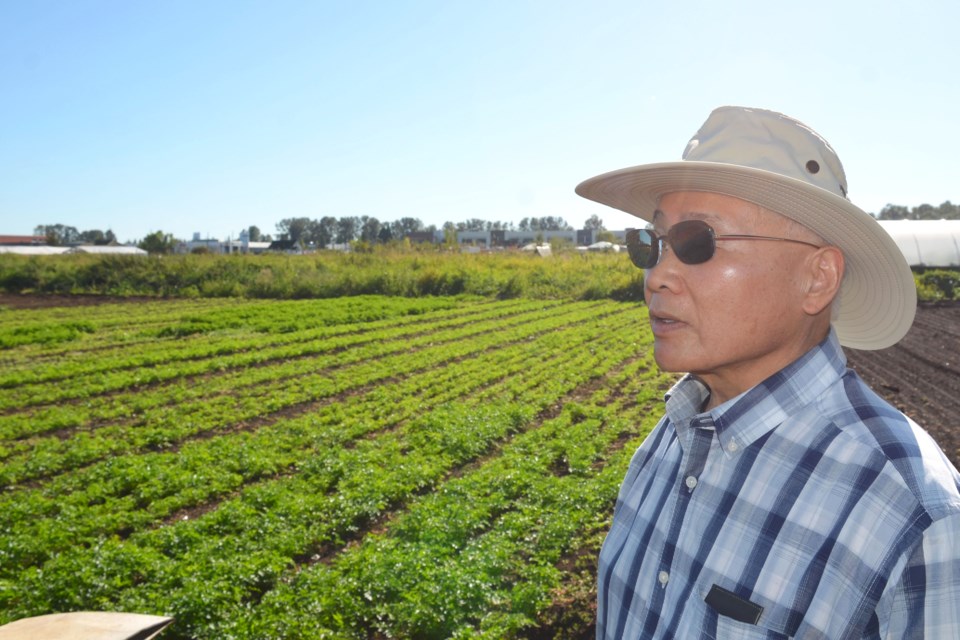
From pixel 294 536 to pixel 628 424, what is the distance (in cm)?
520

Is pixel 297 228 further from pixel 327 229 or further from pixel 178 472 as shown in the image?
pixel 178 472

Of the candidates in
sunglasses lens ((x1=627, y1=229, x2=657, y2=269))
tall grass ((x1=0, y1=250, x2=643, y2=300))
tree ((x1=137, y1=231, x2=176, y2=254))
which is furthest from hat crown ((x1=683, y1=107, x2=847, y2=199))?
tree ((x1=137, y1=231, x2=176, y2=254))

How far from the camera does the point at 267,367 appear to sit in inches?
533

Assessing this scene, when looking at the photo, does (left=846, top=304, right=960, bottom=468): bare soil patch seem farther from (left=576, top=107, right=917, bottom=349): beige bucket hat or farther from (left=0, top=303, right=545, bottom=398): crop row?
(left=0, top=303, right=545, bottom=398): crop row

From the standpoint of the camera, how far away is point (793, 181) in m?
1.53

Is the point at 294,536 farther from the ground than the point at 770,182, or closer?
closer

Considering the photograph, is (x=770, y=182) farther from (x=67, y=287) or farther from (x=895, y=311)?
(x=67, y=287)

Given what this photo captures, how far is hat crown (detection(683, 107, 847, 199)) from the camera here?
163 centimetres

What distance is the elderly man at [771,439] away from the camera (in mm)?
1244

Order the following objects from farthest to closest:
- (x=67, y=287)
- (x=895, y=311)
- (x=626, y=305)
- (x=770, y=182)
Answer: (x=67, y=287), (x=626, y=305), (x=895, y=311), (x=770, y=182)

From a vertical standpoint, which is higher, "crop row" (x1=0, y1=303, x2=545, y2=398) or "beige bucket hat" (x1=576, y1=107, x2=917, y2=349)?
"beige bucket hat" (x1=576, y1=107, x2=917, y2=349)

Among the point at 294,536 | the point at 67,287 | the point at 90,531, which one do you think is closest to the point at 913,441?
the point at 294,536

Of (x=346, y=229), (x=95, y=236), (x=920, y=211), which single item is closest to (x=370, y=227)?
(x=346, y=229)

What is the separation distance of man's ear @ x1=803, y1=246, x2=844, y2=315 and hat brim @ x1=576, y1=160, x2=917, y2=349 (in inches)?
1.9
